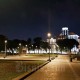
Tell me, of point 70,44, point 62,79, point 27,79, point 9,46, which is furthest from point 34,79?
point 70,44

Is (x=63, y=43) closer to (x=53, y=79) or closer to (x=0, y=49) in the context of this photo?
(x=0, y=49)

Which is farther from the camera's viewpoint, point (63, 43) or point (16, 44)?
point (63, 43)

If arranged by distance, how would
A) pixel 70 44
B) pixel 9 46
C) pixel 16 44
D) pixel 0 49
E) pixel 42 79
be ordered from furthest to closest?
pixel 70 44 → pixel 16 44 → pixel 9 46 → pixel 0 49 → pixel 42 79

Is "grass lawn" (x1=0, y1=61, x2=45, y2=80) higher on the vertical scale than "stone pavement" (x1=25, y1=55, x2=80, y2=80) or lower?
higher

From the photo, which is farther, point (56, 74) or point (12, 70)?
point (12, 70)

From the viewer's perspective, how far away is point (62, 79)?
61.1 ft

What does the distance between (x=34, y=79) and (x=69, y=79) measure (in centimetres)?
230

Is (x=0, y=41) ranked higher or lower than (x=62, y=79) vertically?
higher

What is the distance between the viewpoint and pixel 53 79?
A: 1848 cm

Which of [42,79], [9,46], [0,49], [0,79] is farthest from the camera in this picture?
[9,46]

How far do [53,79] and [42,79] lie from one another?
716mm

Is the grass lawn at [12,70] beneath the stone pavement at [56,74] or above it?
above

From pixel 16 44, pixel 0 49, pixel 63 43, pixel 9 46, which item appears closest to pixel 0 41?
pixel 0 49

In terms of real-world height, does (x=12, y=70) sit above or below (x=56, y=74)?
above
